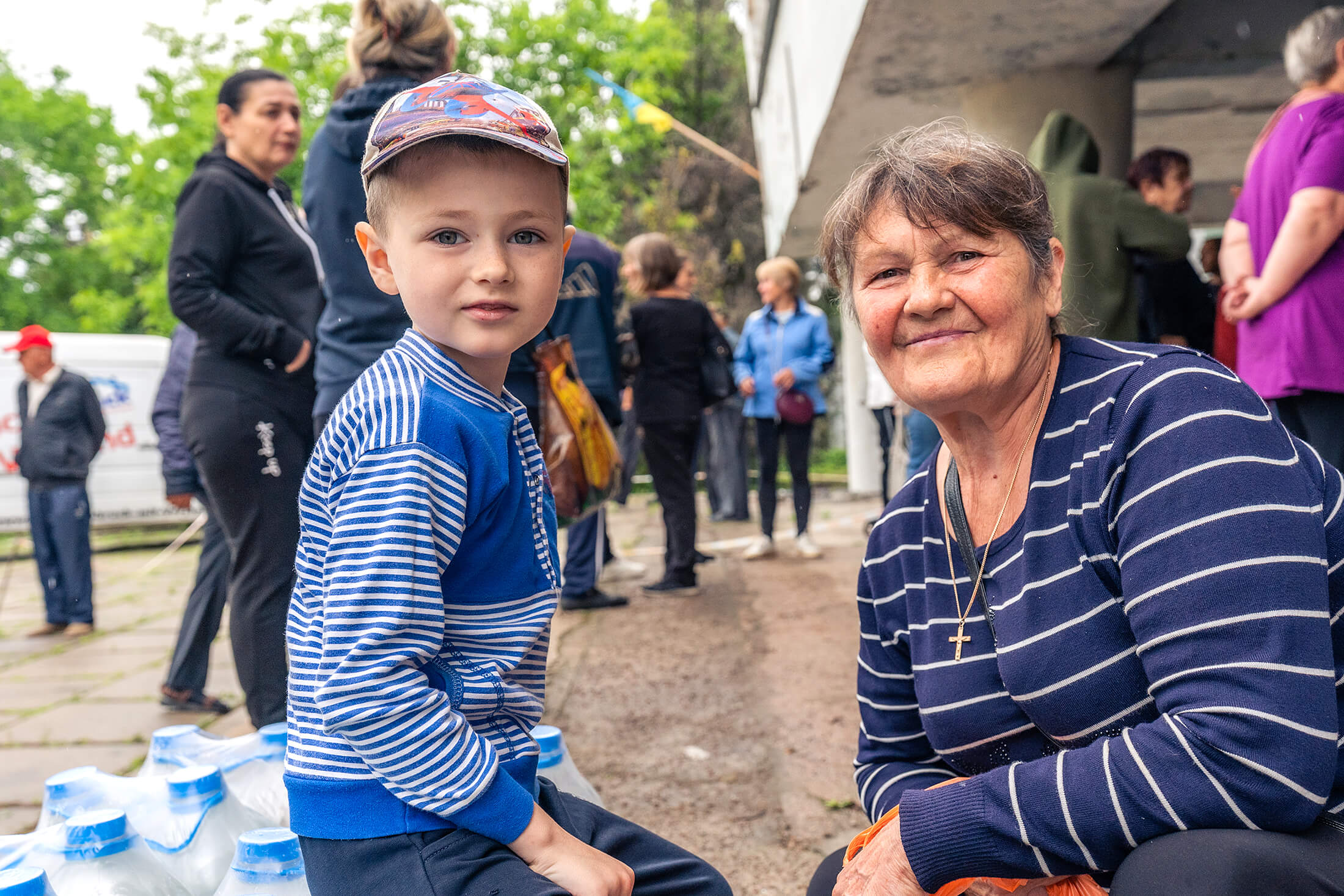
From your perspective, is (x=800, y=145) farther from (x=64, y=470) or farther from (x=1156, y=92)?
(x=64, y=470)

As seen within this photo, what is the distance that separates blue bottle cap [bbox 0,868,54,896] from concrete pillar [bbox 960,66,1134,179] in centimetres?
464

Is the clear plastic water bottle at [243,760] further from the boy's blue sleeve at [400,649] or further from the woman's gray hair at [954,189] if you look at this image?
the woman's gray hair at [954,189]

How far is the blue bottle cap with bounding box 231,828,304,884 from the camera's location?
151 cm

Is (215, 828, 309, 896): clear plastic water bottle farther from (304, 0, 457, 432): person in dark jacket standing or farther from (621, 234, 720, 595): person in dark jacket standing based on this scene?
(621, 234, 720, 595): person in dark jacket standing

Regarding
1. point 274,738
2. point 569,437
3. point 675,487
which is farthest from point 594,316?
point 274,738

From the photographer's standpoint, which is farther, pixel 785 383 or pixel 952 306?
pixel 785 383

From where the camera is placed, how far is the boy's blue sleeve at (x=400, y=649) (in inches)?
47.9

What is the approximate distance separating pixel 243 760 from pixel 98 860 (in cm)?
45

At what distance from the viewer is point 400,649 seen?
4.02 feet

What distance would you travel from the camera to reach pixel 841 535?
8.85 meters

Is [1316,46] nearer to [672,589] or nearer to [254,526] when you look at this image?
[254,526]

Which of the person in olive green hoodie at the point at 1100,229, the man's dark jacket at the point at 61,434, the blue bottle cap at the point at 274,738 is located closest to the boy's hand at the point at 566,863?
the blue bottle cap at the point at 274,738

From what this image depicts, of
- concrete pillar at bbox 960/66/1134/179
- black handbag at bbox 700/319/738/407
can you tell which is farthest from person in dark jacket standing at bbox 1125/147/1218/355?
black handbag at bbox 700/319/738/407

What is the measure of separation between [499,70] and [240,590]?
16790 mm
